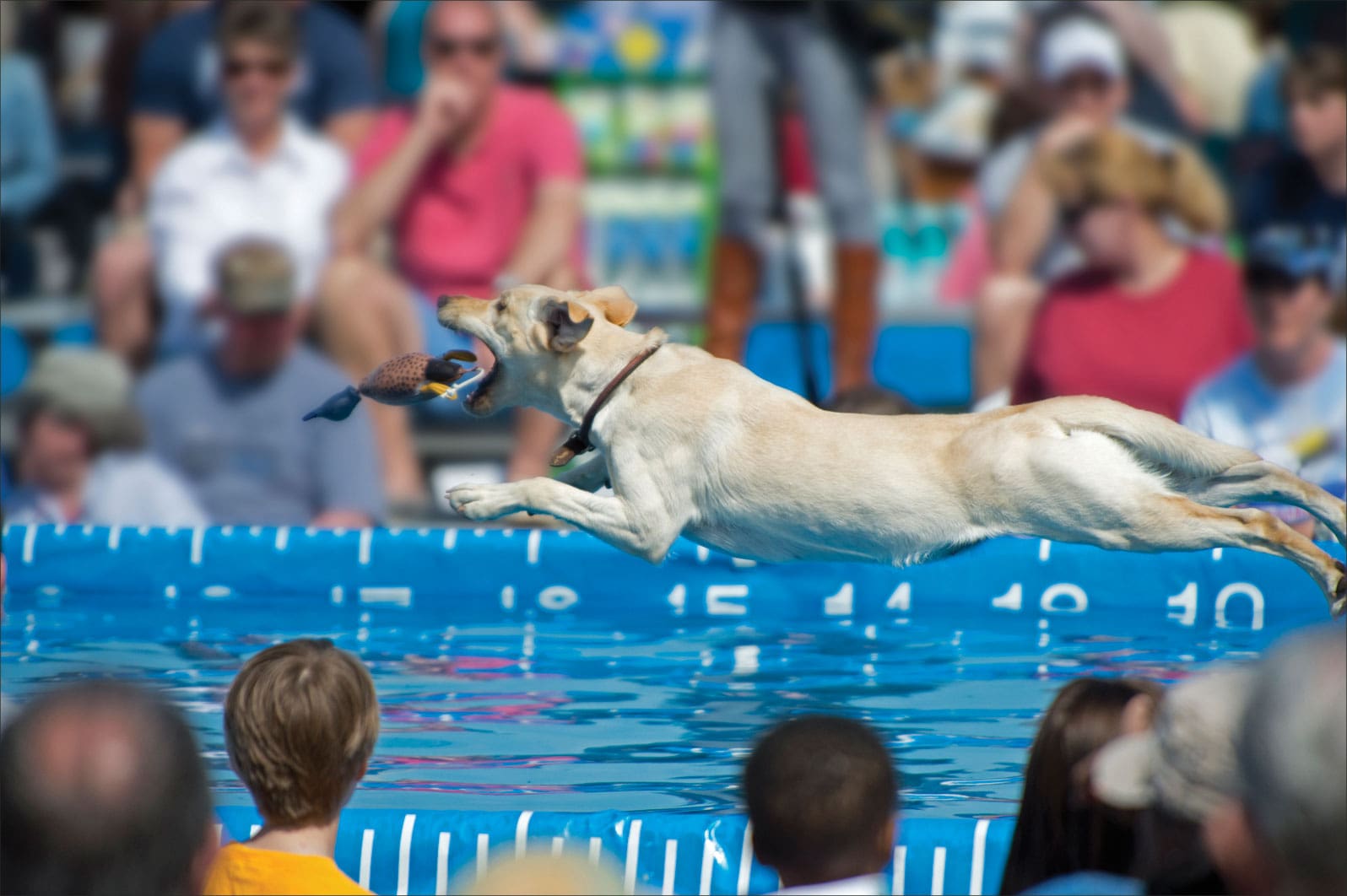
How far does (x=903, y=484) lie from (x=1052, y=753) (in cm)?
143

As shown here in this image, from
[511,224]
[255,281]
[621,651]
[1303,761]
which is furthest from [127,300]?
[1303,761]

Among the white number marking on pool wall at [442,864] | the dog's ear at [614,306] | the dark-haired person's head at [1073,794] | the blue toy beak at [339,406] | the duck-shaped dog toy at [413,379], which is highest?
the dog's ear at [614,306]

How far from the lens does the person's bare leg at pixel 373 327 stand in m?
7.80

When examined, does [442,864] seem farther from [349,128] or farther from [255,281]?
[349,128]

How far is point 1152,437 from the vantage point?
4.49 m

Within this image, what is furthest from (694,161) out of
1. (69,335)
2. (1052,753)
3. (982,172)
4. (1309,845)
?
(1309,845)

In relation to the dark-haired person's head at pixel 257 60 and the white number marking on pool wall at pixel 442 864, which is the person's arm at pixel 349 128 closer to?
the dark-haired person's head at pixel 257 60

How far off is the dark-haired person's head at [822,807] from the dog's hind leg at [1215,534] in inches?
75.1

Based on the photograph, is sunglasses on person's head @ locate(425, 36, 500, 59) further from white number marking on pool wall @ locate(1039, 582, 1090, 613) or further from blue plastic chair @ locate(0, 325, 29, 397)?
white number marking on pool wall @ locate(1039, 582, 1090, 613)

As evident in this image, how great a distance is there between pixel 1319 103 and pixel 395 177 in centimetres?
404

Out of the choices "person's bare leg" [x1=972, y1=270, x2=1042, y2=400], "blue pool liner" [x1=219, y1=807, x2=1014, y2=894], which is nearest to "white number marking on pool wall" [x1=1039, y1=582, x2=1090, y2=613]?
"person's bare leg" [x1=972, y1=270, x2=1042, y2=400]

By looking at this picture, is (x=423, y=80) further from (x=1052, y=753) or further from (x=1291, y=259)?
(x=1052, y=753)

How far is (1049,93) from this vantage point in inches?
334

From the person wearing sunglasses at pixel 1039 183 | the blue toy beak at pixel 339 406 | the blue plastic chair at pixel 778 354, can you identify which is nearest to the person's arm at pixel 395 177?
the blue plastic chair at pixel 778 354
